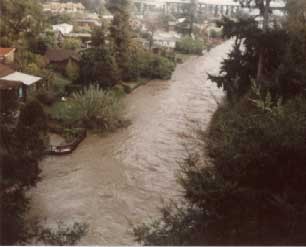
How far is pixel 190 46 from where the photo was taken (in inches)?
584

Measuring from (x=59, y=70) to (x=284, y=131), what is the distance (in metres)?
9.13

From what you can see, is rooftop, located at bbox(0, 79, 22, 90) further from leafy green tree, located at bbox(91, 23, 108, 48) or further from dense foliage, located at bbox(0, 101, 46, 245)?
leafy green tree, located at bbox(91, 23, 108, 48)

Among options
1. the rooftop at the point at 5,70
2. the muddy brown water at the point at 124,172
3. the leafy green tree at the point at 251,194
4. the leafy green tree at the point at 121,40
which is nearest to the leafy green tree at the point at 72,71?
the muddy brown water at the point at 124,172

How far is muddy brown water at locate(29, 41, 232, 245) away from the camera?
25.3 ft

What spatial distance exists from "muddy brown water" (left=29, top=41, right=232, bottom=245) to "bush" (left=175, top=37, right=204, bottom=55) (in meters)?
0.39

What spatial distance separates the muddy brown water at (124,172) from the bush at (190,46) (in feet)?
1.28

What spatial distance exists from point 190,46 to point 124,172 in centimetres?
612

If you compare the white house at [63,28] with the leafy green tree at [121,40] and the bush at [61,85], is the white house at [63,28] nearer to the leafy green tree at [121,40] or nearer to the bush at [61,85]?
the bush at [61,85]

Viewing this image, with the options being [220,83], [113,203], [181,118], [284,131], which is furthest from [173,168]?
[284,131]

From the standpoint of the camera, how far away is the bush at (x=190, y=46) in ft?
45.5

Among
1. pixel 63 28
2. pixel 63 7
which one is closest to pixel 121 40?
pixel 63 28

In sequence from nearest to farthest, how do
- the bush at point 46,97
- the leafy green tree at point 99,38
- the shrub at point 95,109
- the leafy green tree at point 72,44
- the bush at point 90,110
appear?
the bush at point 46,97 → the bush at point 90,110 → the shrub at point 95,109 → the leafy green tree at point 72,44 → the leafy green tree at point 99,38

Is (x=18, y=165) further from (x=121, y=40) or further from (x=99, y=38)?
(x=121, y=40)

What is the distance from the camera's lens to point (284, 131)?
5312mm
